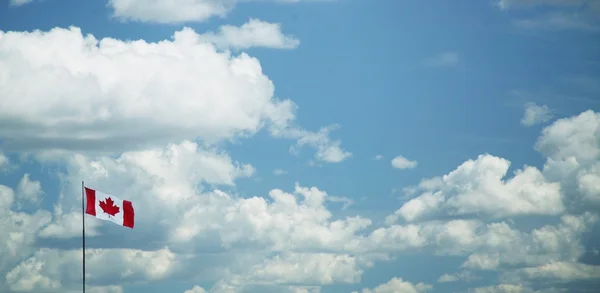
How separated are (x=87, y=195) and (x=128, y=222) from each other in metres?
8.75

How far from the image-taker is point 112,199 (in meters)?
145

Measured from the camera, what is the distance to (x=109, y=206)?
145 m

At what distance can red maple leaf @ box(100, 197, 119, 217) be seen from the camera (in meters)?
144

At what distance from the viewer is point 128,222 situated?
5822 inches

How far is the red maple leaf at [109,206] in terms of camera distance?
144125 mm

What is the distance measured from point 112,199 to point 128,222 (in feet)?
17.3

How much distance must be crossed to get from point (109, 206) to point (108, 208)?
0.34 m

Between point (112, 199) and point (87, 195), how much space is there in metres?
4.09

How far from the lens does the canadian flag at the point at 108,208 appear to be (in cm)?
14275

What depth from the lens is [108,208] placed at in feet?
475

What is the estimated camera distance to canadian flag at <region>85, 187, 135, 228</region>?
142750mm
